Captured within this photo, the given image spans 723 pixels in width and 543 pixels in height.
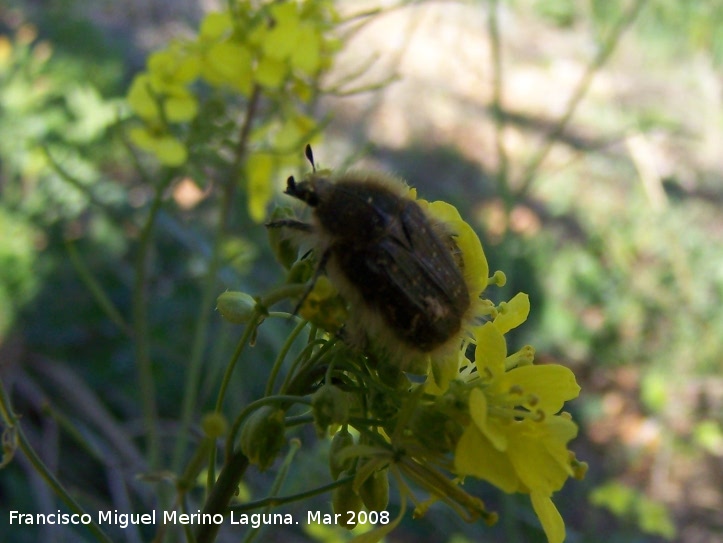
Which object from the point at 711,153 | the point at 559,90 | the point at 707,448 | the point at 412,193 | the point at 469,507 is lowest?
the point at 707,448

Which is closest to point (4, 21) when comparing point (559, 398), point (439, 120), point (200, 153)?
point (439, 120)

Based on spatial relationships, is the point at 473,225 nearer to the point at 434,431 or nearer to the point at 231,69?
the point at 231,69

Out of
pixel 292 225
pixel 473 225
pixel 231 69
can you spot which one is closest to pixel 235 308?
pixel 292 225

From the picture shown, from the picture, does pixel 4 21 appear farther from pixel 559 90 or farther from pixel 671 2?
pixel 671 2

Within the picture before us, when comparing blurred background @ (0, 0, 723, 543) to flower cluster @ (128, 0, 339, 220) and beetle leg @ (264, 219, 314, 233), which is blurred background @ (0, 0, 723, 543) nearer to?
flower cluster @ (128, 0, 339, 220)

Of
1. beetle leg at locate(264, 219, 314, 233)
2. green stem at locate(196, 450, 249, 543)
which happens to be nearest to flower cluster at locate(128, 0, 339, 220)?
beetle leg at locate(264, 219, 314, 233)

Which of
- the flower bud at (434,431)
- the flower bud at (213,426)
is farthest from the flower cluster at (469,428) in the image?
the flower bud at (213,426)

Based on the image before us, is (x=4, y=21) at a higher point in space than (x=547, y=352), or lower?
higher
